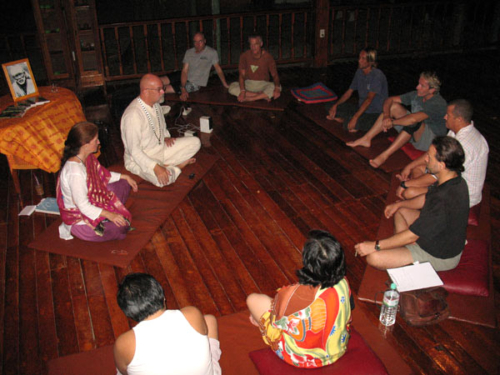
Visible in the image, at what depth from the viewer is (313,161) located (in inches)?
181

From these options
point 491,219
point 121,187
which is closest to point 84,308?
point 121,187

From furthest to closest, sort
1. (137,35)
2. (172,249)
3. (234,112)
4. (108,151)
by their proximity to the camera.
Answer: (137,35) → (234,112) → (108,151) → (172,249)

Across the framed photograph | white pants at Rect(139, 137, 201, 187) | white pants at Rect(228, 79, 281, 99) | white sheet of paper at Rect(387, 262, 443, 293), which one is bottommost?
white sheet of paper at Rect(387, 262, 443, 293)

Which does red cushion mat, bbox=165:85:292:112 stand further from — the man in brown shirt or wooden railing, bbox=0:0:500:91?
wooden railing, bbox=0:0:500:91

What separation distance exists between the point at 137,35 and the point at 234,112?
9.29m

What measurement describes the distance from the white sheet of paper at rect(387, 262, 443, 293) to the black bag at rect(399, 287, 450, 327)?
0.04 m

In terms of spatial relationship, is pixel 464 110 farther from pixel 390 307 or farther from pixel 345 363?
pixel 345 363

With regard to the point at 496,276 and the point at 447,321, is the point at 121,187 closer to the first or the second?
the point at 447,321

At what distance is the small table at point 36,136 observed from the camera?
3.79m

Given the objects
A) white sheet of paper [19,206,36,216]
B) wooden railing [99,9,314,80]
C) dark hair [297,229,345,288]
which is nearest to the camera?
dark hair [297,229,345,288]

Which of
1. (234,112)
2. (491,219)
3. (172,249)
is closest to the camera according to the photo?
(172,249)

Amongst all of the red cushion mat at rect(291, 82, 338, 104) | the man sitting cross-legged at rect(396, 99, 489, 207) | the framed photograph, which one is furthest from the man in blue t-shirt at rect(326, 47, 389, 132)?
the framed photograph

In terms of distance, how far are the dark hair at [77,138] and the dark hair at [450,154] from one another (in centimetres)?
235

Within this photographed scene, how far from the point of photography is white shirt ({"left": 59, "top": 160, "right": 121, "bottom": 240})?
2.96 metres
